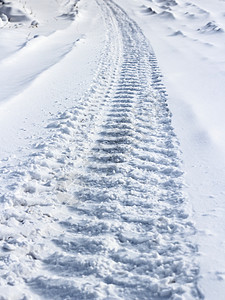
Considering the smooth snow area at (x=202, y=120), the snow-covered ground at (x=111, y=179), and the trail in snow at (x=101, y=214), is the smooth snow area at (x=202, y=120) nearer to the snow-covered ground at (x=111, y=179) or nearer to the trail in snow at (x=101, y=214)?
the snow-covered ground at (x=111, y=179)

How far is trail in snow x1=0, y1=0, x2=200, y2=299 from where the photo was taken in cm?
240

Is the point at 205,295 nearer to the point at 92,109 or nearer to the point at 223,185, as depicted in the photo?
the point at 223,185

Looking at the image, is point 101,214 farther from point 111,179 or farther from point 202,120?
point 202,120

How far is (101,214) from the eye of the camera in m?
3.13

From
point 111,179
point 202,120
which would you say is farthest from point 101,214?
point 202,120

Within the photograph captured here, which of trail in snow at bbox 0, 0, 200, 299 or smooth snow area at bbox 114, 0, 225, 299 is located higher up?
smooth snow area at bbox 114, 0, 225, 299

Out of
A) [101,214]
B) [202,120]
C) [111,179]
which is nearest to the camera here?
[101,214]

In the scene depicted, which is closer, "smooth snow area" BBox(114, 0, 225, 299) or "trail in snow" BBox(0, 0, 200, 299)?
"trail in snow" BBox(0, 0, 200, 299)

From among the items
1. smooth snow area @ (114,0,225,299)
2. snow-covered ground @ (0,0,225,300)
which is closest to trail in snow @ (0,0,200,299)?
snow-covered ground @ (0,0,225,300)

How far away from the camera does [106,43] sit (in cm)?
1136

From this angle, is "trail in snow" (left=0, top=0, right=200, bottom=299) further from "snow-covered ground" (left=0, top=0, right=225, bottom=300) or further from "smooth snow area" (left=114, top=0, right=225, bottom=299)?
"smooth snow area" (left=114, top=0, right=225, bottom=299)

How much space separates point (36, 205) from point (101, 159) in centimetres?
112

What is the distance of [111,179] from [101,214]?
0.64 meters

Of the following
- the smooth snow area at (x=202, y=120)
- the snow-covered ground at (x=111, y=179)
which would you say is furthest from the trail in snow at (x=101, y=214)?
the smooth snow area at (x=202, y=120)
